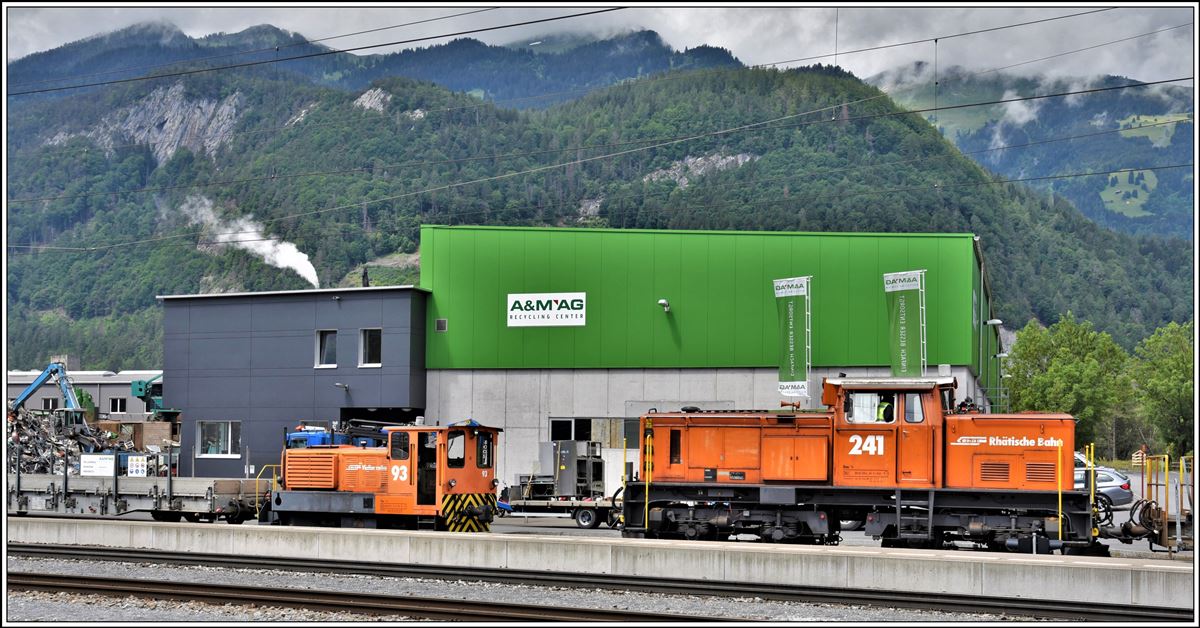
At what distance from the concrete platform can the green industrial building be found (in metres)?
15.0

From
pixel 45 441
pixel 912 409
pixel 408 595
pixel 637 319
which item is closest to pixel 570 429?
pixel 637 319

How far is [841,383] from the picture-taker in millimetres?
22156

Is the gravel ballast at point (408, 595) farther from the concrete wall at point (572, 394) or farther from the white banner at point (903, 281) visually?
the white banner at point (903, 281)

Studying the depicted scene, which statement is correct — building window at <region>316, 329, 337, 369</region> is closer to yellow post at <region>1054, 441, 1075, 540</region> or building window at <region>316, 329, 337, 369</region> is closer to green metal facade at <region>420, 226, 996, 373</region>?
green metal facade at <region>420, 226, 996, 373</region>

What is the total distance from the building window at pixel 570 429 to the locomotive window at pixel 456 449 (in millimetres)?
12008

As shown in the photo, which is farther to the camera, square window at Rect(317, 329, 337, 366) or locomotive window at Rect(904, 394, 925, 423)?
square window at Rect(317, 329, 337, 366)

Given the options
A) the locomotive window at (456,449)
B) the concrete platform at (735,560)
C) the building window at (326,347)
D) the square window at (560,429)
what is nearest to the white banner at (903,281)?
the square window at (560,429)

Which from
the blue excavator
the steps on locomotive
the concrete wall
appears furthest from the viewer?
the blue excavator

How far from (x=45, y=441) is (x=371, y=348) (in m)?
12.3

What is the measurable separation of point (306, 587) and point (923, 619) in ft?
32.3

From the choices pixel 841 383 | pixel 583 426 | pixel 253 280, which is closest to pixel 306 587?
pixel 841 383

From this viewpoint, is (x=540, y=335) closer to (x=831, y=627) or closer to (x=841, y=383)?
(x=841, y=383)

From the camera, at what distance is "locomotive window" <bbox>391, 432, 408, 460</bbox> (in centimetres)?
2573

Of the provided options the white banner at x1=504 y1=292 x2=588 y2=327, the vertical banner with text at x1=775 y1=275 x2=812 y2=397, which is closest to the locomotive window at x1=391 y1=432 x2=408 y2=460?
the white banner at x1=504 y1=292 x2=588 y2=327
